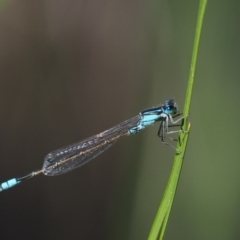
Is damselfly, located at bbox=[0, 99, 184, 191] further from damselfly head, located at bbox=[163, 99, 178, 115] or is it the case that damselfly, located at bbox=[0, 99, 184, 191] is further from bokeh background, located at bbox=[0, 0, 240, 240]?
bokeh background, located at bbox=[0, 0, 240, 240]

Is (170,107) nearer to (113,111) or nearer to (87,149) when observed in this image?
(87,149)

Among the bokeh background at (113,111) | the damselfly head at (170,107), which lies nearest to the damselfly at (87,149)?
the damselfly head at (170,107)

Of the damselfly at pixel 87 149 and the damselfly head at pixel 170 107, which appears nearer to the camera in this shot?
the damselfly head at pixel 170 107

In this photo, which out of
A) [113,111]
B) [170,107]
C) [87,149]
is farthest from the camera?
[113,111]

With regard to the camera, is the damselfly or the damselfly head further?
the damselfly

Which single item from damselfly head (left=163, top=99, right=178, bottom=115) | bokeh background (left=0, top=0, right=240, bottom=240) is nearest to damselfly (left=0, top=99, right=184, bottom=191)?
damselfly head (left=163, top=99, right=178, bottom=115)

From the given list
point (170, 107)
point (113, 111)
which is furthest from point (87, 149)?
point (170, 107)

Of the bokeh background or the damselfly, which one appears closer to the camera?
the bokeh background

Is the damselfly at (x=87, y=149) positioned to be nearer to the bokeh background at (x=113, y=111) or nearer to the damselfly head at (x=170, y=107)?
the damselfly head at (x=170, y=107)
